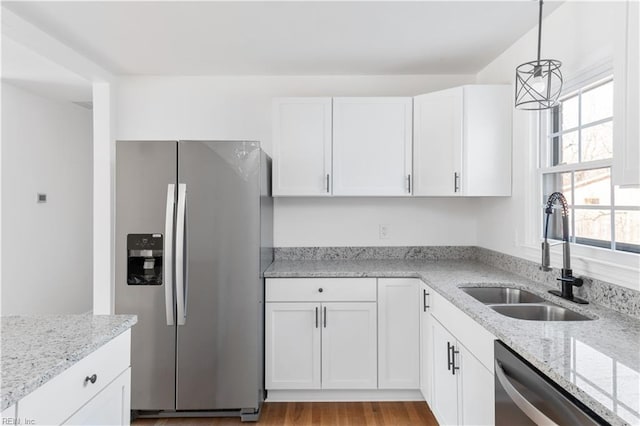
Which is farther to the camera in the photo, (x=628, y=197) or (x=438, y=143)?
(x=438, y=143)

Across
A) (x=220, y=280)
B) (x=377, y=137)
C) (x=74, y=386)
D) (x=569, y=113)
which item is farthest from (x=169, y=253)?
(x=569, y=113)

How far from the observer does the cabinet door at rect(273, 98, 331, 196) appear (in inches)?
101

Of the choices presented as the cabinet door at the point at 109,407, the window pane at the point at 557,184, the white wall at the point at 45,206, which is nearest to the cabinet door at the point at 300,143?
the window pane at the point at 557,184

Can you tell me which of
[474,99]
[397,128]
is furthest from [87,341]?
[474,99]

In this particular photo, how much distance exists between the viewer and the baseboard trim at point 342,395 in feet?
7.99

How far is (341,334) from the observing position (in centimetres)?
235

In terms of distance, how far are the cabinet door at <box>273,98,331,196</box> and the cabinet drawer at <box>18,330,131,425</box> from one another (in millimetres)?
1561

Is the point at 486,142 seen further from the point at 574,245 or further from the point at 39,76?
the point at 39,76

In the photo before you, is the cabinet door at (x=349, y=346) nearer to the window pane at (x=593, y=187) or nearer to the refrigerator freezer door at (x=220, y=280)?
the refrigerator freezer door at (x=220, y=280)

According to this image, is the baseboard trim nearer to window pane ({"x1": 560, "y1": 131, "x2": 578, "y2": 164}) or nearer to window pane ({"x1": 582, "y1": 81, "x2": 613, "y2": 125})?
window pane ({"x1": 560, "y1": 131, "x2": 578, "y2": 164})

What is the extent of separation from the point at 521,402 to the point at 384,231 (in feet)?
6.11

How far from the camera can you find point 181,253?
7.09 feet

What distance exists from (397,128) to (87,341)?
2240 mm

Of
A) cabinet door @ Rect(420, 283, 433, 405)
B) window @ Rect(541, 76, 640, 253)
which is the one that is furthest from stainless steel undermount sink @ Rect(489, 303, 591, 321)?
cabinet door @ Rect(420, 283, 433, 405)
